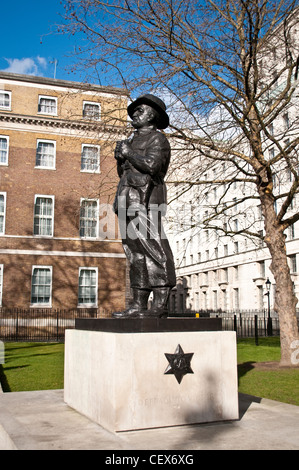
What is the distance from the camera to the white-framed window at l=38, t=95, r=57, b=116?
30.0 m

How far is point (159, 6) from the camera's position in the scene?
11.8 m

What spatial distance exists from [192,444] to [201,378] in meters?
0.98

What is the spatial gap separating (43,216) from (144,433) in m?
25.8

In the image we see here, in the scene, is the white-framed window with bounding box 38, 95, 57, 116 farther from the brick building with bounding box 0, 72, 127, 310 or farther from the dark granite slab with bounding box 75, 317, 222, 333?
the dark granite slab with bounding box 75, 317, 222, 333

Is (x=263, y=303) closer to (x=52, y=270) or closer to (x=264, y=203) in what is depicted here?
(x=52, y=270)

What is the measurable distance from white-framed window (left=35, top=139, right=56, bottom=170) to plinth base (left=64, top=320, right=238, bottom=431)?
25601 millimetres

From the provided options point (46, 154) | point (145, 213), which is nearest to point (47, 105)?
point (46, 154)

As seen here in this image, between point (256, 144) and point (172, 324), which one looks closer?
point (172, 324)

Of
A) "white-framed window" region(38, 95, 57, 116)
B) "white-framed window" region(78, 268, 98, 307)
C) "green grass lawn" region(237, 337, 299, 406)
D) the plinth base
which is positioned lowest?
"green grass lawn" region(237, 337, 299, 406)

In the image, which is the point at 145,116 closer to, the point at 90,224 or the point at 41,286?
the point at 41,286

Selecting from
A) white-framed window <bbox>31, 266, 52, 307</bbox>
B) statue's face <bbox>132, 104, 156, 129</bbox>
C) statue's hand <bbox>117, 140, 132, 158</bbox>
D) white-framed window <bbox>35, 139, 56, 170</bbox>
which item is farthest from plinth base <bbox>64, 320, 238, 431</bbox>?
white-framed window <bbox>35, 139, 56, 170</bbox>

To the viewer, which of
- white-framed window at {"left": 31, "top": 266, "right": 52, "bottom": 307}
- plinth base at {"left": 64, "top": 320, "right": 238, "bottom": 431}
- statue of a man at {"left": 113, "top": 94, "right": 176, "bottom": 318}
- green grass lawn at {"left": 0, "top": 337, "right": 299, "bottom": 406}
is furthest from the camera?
white-framed window at {"left": 31, "top": 266, "right": 52, "bottom": 307}
